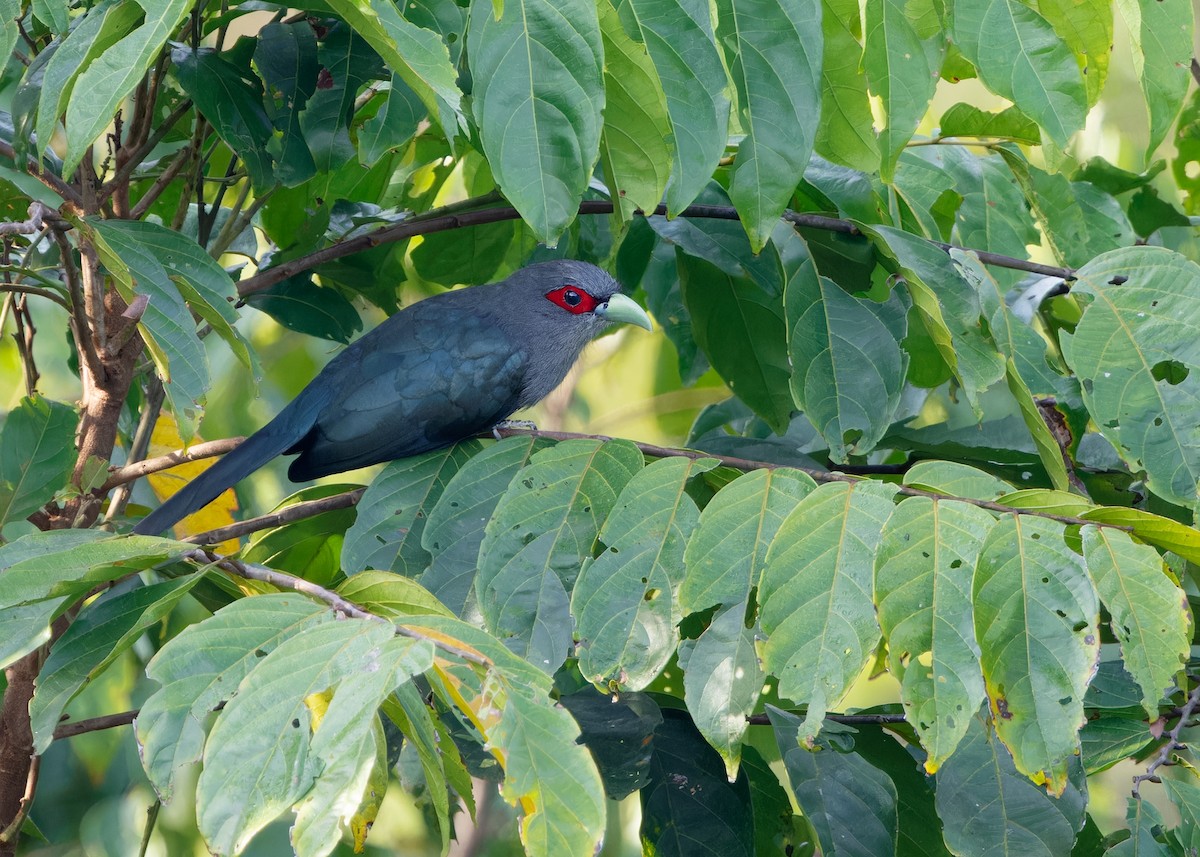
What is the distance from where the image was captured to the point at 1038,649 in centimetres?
159

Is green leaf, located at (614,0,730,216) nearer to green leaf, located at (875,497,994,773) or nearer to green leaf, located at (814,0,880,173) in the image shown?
green leaf, located at (814,0,880,173)

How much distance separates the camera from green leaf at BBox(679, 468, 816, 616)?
5.63 feet

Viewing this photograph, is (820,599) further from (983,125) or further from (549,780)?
(983,125)

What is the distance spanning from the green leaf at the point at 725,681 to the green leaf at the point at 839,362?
0.61 m

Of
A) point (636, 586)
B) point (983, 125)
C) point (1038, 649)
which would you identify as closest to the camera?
point (1038, 649)

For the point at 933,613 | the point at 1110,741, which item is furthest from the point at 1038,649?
the point at 1110,741

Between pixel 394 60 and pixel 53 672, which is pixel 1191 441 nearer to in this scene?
pixel 394 60

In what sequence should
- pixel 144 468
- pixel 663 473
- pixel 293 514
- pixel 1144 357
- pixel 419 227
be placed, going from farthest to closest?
pixel 419 227, pixel 144 468, pixel 293 514, pixel 1144 357, pixel 663 473

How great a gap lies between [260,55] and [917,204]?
5.13ft

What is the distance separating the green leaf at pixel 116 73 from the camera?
1447mm

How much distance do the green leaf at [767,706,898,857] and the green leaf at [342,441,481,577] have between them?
804 millimetres

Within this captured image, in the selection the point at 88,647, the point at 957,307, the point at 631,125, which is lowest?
the point at 88,647

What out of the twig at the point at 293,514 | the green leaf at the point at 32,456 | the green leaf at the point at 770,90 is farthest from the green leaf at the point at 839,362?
the green leaf at the point at 32,456

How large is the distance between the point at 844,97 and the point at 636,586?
3.14 feet
